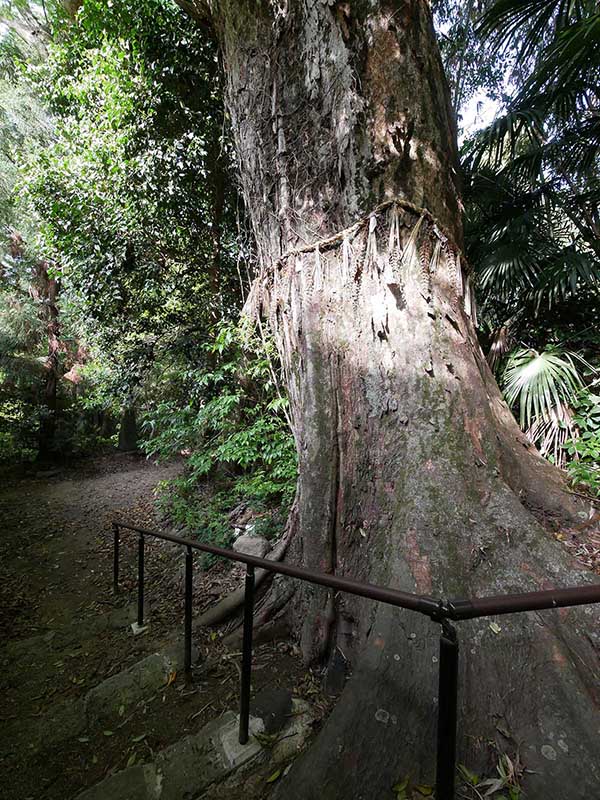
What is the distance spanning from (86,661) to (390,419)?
254cm

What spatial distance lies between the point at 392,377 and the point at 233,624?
1853mm

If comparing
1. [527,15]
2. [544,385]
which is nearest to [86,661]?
[544,385]

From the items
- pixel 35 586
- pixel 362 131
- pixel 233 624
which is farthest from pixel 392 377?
pixel 35 586

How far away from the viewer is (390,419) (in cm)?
197

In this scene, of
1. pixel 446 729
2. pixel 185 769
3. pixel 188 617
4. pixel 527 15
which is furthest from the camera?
pixel 527 15

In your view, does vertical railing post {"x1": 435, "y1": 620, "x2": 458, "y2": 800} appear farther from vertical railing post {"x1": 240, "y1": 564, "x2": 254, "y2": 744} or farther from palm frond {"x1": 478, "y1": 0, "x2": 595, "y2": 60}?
palm frond {"x1": 478, "y1": 0, "x2": 595, "y2": 60}

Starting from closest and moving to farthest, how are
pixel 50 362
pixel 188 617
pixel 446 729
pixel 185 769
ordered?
pixel 446 729 < pixel 185 769 < pixel 188 617 < pixel 50 362

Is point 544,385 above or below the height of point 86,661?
above

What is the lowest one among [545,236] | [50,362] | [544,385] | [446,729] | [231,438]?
[446,729]

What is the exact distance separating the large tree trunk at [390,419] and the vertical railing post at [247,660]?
0.29 m

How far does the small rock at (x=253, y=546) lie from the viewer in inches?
117

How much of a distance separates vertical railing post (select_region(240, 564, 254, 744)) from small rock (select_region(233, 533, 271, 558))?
4.63 ft

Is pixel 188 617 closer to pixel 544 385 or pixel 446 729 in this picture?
pixel 446 729

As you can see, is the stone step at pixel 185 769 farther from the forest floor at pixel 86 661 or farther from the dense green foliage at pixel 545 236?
the dense green foliage at pixel 545 236
